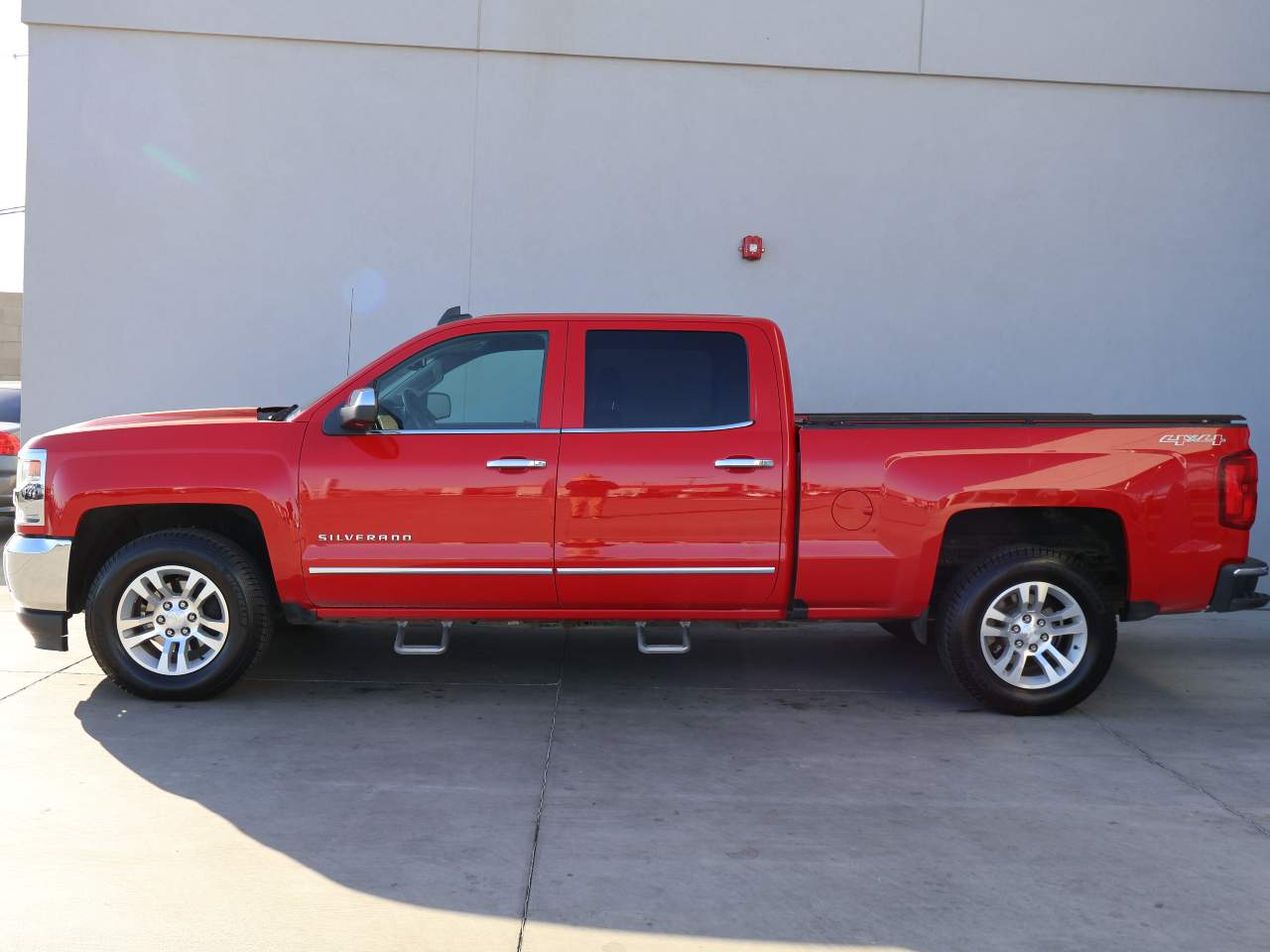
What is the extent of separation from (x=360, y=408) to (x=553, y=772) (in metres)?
1.91

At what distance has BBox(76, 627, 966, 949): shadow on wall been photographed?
12.6 feet

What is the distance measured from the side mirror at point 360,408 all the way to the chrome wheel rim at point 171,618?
1.09 meters

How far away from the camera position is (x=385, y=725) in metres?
5.62

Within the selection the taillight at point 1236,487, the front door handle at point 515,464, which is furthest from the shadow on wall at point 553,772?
the taillight at point 1236,487

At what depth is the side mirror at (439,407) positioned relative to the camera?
5.92 m

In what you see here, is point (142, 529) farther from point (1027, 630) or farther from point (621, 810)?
point (1027, 630)

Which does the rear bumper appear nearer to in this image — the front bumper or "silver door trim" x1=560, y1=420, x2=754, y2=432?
"silver door trim" x1=560, y1=420, x2=754, y2=432

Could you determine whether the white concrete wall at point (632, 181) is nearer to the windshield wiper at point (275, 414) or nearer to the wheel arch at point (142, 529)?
the windshield wiper at point (275, 414)

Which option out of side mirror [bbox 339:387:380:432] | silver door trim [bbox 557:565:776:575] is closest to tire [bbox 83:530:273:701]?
side mirror [bbox 339:387:380:432]

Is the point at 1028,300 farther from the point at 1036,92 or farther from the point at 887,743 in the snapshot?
the point at 887,743

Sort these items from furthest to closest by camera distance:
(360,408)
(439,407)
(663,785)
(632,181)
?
(632,181), (439,407), (360,408), (663,785)

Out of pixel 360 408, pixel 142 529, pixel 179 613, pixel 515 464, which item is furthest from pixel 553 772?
pixel 142 529

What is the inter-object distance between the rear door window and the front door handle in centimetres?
31

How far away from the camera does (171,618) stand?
585cm
